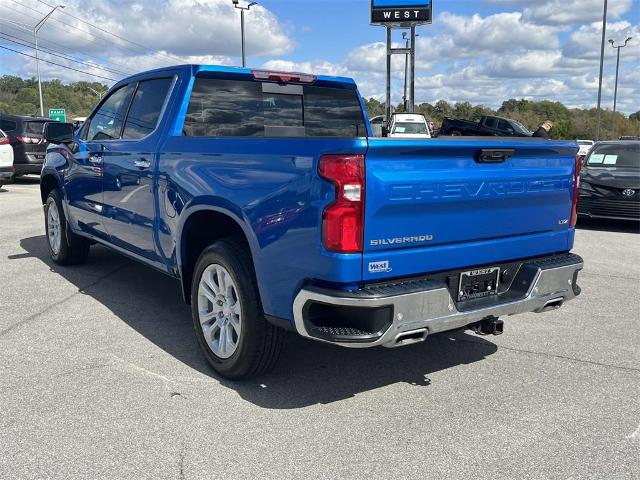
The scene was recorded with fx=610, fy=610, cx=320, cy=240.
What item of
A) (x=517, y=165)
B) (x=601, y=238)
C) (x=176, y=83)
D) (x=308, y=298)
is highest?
(x=176, y=83)

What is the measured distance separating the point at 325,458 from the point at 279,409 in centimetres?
59

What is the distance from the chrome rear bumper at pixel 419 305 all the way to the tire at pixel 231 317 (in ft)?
1.58

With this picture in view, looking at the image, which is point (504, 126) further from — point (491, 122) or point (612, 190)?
point (612, 190)

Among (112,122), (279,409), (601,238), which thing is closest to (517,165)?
(279,409)

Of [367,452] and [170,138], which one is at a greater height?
[170,138]

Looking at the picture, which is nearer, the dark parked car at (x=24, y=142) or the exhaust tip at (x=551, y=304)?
the exhaust tip at (x=551, y=304)

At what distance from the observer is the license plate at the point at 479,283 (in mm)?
3477

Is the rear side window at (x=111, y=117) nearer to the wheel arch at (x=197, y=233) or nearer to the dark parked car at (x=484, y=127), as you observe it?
the wheel arch at (x=197, y=233)

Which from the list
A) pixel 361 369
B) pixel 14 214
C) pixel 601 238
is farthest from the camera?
pixel 14 214

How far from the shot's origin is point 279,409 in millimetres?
3498

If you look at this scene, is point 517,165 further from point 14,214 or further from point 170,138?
point 14,214

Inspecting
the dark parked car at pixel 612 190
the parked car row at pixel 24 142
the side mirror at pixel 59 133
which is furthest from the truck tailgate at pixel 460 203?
the parked car row at pixel 24 142

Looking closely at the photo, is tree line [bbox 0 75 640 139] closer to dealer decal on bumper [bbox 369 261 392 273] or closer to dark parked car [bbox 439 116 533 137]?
dark parked car [bbox 439 116 533 137]

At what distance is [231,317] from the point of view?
3.79 m
